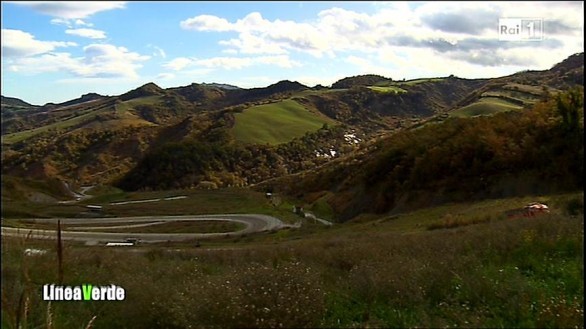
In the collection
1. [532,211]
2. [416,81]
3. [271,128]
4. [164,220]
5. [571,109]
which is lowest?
[164,220]

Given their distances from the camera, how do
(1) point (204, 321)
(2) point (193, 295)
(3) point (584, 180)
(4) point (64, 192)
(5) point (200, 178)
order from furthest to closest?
1. (5) point (200, 178)
2. (4) point (64, 192)
3. (3) point (584, 180)
4. (2) point (193, 295)
5. (1) point (204, 321)

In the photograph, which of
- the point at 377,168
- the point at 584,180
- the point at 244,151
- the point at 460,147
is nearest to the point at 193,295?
the point at 584,180

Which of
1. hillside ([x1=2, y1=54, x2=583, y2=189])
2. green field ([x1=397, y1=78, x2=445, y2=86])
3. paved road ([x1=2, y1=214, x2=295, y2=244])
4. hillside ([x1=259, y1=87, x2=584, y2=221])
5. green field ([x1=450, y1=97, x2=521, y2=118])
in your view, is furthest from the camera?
green field ([x1=397, y1=78, x2=445, y2=86])

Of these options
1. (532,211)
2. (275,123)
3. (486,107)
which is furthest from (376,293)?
(275,123)

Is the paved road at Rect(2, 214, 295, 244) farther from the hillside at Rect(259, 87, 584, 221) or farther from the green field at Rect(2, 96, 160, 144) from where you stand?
the green field at Rect(2, 96, 160, 144)

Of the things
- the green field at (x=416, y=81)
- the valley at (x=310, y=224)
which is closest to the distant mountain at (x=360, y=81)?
the green field at (x=416, y=81)

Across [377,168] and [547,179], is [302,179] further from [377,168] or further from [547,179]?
[547,179]

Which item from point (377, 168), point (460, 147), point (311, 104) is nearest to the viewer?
point (460, 147)

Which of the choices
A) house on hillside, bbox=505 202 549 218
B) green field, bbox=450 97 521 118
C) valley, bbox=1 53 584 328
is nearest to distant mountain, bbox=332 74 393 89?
valley, bbox=1 53 584 328

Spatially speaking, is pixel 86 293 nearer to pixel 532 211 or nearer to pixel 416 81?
pixel 532 211

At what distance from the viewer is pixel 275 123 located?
395ft

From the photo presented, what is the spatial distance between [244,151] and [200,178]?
11.3 meters

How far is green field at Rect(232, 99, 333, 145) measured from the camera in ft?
363

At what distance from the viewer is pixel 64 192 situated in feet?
229
